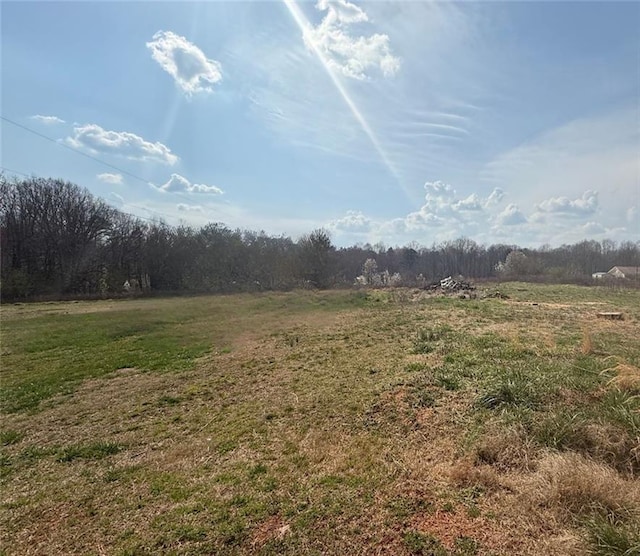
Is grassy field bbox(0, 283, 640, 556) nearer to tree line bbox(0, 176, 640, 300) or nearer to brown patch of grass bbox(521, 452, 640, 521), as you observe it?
brown patch of grass bbox(521, 452, 640, 521)

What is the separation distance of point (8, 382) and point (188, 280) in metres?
31.7

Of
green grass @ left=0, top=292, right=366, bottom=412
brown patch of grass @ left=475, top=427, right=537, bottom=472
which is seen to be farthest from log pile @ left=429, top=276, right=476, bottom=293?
brown patch of grass @ left=475, top=427, right=537, bottom=472

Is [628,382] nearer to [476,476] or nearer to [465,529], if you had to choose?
[476,476]

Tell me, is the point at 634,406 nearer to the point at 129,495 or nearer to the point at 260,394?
the point at 260,394

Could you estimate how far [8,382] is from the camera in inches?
309

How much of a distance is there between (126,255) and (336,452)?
134 feet

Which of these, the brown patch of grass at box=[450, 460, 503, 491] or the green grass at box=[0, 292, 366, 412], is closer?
the brown patch of grass at box=[450, 460, 503, 491]

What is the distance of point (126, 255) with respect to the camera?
38.2 metres

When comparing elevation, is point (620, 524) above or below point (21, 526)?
above

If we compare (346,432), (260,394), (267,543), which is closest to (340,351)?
(260,394)

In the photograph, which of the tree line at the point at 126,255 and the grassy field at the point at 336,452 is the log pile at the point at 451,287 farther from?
the grassy field at the point at 336,452

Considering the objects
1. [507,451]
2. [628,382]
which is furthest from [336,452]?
[628,382]

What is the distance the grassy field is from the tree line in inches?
1155

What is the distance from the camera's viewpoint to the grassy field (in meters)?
2.78
